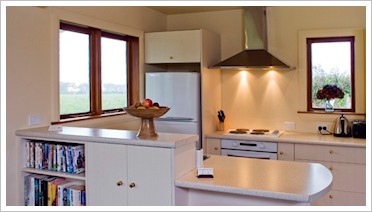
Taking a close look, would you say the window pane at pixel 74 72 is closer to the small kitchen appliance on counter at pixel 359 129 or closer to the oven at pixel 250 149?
the oven at pixel 250 149

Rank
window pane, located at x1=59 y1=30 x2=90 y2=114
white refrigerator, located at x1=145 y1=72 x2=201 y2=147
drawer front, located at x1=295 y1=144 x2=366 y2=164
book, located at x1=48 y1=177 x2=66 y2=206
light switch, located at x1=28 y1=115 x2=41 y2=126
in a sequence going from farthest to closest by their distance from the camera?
white refrigerator, located at x1=145 y1=72 x2=201 y2=147
drawer front, located at x1=295 y1=144 x2=366 y2=164
window pane, located at x1=59 y1=30 x2=90 y2=114
light switch, located at x1=28 y1=115 x2=41 y2=126
book, located at x1=48 y1=177 x2=66 y2=206

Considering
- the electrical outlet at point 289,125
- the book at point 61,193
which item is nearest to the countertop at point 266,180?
the book at point 61,193

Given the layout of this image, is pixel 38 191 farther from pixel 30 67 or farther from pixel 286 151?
pixel 286 151

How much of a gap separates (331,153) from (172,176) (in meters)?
2.23

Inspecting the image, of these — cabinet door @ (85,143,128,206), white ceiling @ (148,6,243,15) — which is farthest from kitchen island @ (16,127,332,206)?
white ceiling @ (148,6,243,15)

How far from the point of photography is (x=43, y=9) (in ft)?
10.2

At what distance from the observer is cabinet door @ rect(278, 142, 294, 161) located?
394cm

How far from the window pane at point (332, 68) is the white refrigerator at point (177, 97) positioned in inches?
57.6

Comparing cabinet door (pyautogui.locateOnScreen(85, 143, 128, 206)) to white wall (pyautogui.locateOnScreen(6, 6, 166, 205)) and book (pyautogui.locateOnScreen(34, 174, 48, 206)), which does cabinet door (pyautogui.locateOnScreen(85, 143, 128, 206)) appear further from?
white wall (pyautogui.locateOnScreen(6, 6, 166, 205))

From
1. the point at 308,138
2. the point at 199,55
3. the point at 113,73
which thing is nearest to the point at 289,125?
the point at 308,138

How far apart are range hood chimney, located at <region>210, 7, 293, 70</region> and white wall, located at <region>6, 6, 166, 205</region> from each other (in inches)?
70.5

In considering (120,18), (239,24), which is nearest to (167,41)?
(120,18)

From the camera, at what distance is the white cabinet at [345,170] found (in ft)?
11.9

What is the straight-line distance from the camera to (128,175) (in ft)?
7.79
